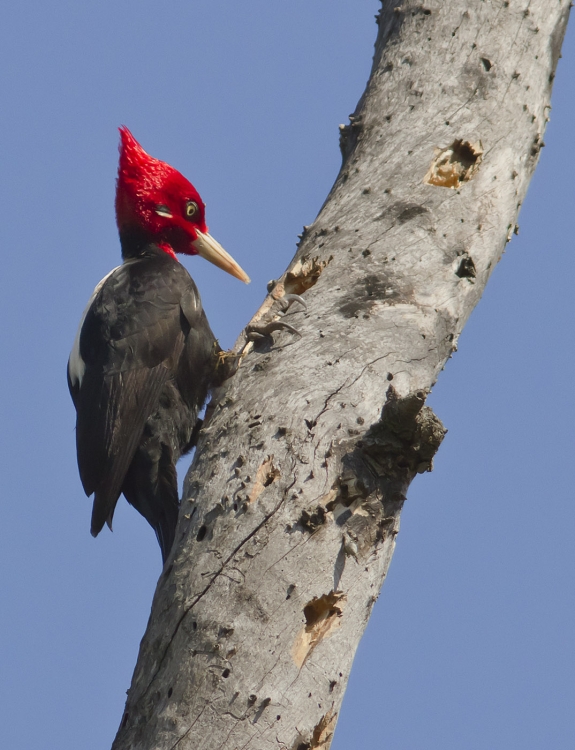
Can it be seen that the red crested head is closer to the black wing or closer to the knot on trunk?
the black wing

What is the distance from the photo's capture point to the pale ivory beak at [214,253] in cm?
478

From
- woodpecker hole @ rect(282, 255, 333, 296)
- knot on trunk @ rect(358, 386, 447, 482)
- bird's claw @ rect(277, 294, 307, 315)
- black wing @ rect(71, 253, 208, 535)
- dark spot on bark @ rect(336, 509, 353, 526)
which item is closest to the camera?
knot on trunk @ rect(358, 386, 447, 482)

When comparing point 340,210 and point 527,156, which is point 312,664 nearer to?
point 340,210

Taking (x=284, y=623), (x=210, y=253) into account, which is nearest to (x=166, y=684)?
(x=284, y=623)

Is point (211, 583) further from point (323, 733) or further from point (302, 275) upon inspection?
point (302, 275)

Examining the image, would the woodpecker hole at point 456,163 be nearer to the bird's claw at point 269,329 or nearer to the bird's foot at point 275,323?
the bird's foot at point 275,323

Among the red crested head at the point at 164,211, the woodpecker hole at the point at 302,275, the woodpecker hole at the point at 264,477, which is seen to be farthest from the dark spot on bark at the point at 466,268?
the red crested head at the point at 164,211

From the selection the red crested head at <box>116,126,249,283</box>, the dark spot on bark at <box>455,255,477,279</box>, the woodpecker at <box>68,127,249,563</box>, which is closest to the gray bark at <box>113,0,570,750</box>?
the dark spot on bark at <box>455,255,477,279</box>

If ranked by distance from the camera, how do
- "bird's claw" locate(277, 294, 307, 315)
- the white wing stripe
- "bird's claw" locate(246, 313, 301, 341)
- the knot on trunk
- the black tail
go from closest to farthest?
the knot on trunk → "bird's claw" locate(246, 313, 301, 341) → "bird's claw" locate(277, 294, 307, 315) → the black tail → the white wing stripe

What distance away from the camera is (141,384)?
385 centimetres

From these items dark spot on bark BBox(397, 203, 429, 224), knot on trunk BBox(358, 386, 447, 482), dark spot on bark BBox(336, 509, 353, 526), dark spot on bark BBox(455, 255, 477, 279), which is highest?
dark spot on bark BBox(397, 203, 429, 224)

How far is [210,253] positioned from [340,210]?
1.70m

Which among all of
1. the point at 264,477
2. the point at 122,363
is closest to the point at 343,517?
the point at 264,477

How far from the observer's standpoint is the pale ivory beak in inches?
188
